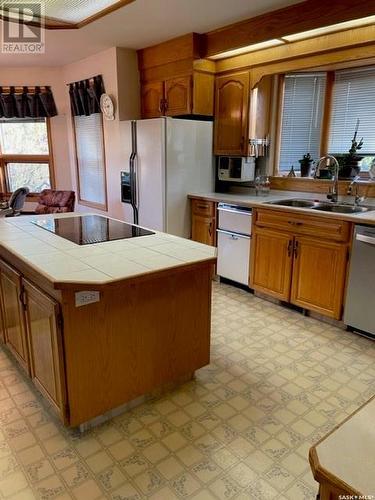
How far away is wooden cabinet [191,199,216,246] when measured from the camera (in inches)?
158

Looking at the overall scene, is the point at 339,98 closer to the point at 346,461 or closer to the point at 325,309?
the point at 325,309

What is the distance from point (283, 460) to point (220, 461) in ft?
0.97

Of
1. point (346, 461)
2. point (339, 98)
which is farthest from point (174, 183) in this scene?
point (346, 461)

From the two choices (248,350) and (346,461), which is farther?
(248,350)

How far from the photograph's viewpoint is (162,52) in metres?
4.12

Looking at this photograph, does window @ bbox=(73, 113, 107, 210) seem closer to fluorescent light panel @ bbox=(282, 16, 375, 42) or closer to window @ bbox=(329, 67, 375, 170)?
fluorescent light panel @ bbox=(282, 16, 375, 42)

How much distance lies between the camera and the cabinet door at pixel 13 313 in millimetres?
2118

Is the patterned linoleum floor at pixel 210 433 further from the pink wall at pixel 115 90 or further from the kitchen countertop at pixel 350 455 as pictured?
the pink wall at pixel 115 90

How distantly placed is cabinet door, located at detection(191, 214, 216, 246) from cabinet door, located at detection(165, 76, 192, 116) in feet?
3.88

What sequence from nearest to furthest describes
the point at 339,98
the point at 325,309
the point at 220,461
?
the point at 220,461, the point at 325,309, the point at 339,98

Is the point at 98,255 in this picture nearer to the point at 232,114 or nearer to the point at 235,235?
the point at 235,235

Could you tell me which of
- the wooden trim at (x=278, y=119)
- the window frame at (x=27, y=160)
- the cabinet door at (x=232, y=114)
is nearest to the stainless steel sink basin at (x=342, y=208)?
the wooden trim at (x=278, y=119)

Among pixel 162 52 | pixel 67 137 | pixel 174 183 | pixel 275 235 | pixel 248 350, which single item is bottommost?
pixel 248 350

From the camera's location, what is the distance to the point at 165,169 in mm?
3857
